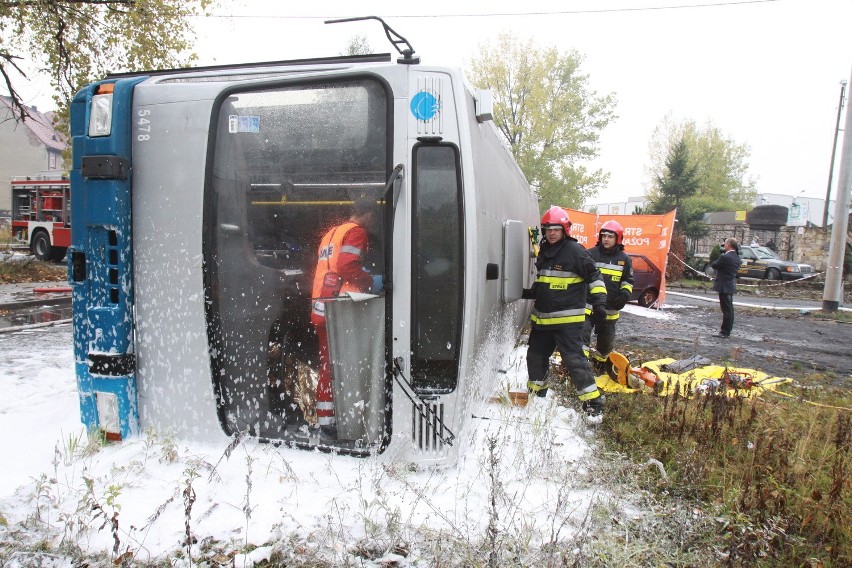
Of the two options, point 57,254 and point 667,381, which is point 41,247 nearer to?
point 57,254

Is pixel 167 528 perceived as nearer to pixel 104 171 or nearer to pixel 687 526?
pixel 104 171

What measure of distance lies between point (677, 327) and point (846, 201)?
6.45 m

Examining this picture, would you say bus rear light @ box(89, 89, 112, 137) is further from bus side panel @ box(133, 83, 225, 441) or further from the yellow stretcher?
the yellow stretcher

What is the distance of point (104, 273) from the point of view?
321 cm

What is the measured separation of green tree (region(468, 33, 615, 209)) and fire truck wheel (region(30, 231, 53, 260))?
19.4m

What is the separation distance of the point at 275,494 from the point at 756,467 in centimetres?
281

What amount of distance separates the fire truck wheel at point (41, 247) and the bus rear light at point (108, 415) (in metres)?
18.7

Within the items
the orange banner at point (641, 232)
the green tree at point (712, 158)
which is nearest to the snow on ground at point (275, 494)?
the orange banner at point (641, 232)

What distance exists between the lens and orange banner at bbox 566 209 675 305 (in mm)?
12547

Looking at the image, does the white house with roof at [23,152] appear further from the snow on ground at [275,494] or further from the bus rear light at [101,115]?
the snow on ground at [275,494]

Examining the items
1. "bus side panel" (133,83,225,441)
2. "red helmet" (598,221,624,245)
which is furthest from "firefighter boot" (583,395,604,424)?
"bus side panel" (133,83,225,441)

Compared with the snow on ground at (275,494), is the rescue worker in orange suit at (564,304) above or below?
above

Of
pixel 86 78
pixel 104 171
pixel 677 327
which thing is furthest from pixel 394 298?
pixel 86 78

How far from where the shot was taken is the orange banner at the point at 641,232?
41.2 ft
